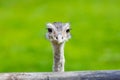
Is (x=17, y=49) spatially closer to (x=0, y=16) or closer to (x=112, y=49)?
(x=112, y=49)

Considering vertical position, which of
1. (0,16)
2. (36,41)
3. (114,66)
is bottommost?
(114,66)

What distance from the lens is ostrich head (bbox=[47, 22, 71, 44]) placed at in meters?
5.48

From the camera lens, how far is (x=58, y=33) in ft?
18.0

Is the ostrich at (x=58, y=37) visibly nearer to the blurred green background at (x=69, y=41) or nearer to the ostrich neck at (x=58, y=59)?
the ostrich neck at (x=58, y=59)

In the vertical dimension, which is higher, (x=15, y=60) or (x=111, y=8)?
(x=111, y=8)

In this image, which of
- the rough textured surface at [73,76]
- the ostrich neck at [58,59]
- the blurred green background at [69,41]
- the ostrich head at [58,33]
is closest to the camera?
the rough textured surface at [73,76]

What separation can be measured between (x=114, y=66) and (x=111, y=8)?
4251 millimetres

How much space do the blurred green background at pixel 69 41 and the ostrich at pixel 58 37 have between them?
4.86 metres

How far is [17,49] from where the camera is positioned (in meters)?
12.4

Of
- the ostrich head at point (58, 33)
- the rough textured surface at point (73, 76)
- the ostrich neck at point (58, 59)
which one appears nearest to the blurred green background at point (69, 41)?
the ostrich neck at point (58, 59)

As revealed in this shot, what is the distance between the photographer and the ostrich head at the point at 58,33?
5480 mm

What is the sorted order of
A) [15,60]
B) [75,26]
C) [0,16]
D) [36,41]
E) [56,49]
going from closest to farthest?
[56,49], [15,60], [36,41], [75,26], [0,16]

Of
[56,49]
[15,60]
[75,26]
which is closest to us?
[56,49]

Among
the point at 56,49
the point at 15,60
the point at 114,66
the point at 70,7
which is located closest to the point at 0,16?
the point at 70,7
